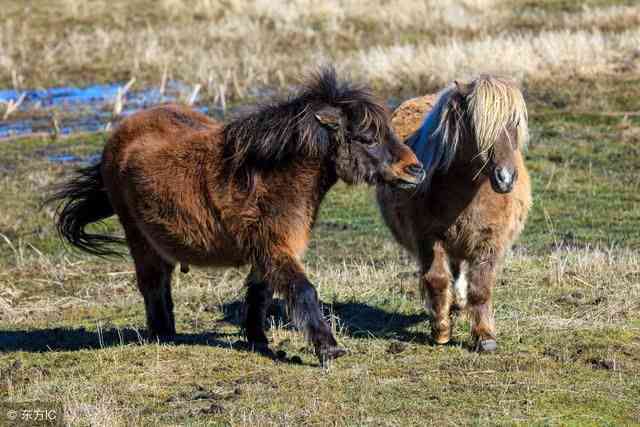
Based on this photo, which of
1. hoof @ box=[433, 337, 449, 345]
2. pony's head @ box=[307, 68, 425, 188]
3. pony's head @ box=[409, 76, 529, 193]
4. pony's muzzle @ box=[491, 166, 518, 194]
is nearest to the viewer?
pony's head @ box=[307, 68, 425, 188]

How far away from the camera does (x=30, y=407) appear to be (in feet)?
21.7

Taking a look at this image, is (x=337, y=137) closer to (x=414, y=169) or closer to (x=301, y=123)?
(x=301, y=123)

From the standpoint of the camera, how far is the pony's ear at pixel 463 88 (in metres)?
7.97

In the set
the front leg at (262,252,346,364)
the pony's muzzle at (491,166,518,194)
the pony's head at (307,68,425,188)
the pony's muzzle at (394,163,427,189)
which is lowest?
the front leg at (262,252,346,364)

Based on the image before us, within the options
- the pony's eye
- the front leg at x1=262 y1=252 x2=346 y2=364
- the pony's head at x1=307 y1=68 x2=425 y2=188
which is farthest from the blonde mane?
the front leg at x1=262 y1=252 x2=346 y2=364

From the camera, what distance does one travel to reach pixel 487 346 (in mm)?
7684

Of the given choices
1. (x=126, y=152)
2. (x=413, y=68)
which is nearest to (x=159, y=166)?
(x=126, y=152)

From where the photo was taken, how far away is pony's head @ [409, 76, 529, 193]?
24.9 feet

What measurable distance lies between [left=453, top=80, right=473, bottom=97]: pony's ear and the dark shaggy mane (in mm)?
937

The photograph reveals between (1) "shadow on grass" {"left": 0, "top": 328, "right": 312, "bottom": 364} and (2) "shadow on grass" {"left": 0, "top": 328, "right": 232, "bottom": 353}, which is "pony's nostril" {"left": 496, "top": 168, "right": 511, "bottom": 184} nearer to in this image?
(1) "shadow on grass" {"left": 0, "top": 328, "right": 312, "bottom": 364}

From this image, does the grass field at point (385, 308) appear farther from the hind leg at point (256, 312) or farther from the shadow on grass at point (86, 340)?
the hind leg at point (256, 312)

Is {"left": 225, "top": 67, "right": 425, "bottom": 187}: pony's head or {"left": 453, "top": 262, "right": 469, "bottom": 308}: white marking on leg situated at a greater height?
{"left": 225, "top": 67, "right": 425, "bottom": 187}: pony's head

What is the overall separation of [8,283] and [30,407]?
529 centimetres

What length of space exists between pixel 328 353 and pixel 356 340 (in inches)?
41.2
